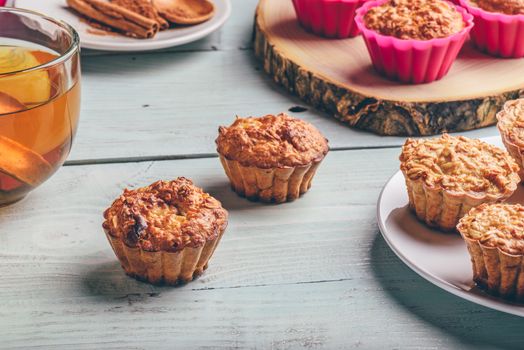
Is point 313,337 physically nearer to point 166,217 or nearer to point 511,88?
point 166,217

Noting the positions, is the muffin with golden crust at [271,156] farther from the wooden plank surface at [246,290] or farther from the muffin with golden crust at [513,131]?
the muffin with golden crust at [513,131]

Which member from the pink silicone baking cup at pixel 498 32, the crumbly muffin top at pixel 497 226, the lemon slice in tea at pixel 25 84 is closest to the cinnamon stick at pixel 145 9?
the lemon slice in tea at pixel 25 84

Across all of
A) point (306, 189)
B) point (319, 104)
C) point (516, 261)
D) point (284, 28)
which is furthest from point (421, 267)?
point (284, 28)

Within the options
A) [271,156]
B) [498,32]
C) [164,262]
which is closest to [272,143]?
[271,156]

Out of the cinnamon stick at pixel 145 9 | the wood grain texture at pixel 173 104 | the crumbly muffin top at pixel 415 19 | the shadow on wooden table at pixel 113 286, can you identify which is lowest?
the wood grain texture at pixel 173 104

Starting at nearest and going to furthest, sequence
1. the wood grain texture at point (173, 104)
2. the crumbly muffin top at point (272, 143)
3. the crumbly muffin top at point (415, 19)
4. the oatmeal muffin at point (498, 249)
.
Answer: the oatmeal muffin at point (498, 249) < the crumbly muffin top at point (272, 143) < the wood grain texture at point (173, 104) < the crumbly muffin top at point (415, 19)

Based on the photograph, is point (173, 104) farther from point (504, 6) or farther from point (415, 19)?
point (504, 6)

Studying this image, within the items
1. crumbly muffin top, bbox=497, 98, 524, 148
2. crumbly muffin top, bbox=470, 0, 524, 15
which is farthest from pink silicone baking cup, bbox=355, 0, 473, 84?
crumbly muffin top, bbox=497, 98, 524, 148
